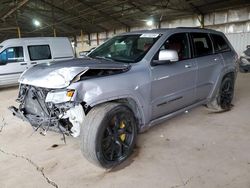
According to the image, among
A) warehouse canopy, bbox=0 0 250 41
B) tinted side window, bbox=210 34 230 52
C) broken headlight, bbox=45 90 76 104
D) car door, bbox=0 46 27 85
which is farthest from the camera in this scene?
warehouse canopy, bbox=0 0 250 41

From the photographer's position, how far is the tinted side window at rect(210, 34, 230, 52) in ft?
13.6

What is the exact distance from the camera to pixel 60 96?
2.36 m

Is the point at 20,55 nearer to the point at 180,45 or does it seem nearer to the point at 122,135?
the point at 180,45

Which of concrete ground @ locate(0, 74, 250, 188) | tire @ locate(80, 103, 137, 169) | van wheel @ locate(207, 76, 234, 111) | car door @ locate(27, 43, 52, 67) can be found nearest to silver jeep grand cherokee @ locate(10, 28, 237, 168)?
tire @ locate(80, 103, 137, 169)

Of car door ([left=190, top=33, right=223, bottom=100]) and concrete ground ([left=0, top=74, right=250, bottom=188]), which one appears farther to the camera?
car door ([left=190, top=33, right=223, bottom=100])

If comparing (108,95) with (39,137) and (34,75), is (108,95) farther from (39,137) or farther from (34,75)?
(39,137)

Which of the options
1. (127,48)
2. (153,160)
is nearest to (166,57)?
(127,48)

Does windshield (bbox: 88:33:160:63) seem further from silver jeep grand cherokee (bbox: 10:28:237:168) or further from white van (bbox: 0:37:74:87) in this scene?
white van (bbox: 0:37:74:87)

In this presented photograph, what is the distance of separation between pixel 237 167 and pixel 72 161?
1.94m

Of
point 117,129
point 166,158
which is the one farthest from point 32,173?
point 166,158

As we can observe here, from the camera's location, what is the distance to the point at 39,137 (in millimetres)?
3535

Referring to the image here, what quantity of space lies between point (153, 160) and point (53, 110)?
4.38 feet

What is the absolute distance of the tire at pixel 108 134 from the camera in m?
2.37

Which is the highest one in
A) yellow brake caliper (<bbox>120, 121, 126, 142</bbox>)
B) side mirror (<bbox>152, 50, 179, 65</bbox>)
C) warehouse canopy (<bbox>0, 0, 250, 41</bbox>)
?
warehouse canopy (<bbox>0, 0, 250, 41</bbox>)
